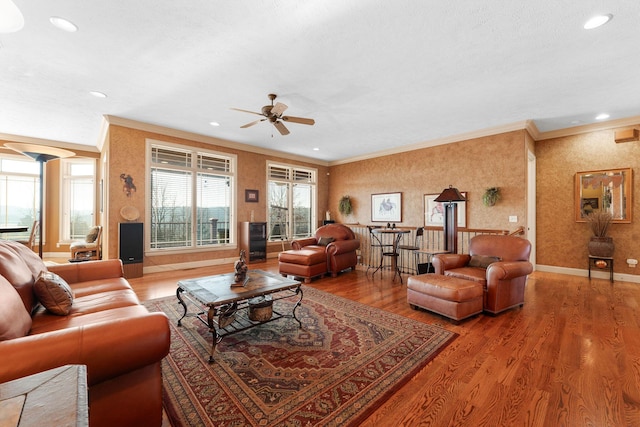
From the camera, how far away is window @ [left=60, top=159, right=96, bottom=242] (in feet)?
23.1

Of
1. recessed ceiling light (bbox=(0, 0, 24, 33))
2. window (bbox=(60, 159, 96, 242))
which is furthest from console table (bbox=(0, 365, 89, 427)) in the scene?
window (bbox=(60, 159, 96, 242))

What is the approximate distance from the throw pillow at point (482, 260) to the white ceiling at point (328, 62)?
7.70ft

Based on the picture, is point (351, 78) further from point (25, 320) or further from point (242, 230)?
point (242, 230)

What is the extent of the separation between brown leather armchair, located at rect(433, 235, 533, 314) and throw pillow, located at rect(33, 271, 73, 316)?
12.8 feet

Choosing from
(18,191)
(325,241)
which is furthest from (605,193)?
(18,191)

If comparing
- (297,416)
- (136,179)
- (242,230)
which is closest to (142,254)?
(136,179)

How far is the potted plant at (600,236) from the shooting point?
474 centimetres

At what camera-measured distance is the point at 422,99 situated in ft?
13.6

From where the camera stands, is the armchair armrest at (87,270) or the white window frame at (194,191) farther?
the white window frame at (194,191)

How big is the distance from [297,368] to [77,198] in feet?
26.9

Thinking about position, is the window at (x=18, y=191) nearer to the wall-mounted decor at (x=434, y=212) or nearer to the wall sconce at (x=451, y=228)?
the wall sconce at (x=451, y=228)

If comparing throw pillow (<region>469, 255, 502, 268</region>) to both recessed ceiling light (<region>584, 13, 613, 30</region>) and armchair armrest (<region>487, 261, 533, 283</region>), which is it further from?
recessed ceiling light (<region>584, 13, 613, 30</region>)

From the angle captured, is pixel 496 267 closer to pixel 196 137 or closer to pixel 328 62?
pixel 328 62

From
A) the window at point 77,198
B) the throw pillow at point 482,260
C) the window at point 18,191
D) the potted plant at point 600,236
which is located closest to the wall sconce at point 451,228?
the throw pillow at point 482,260
